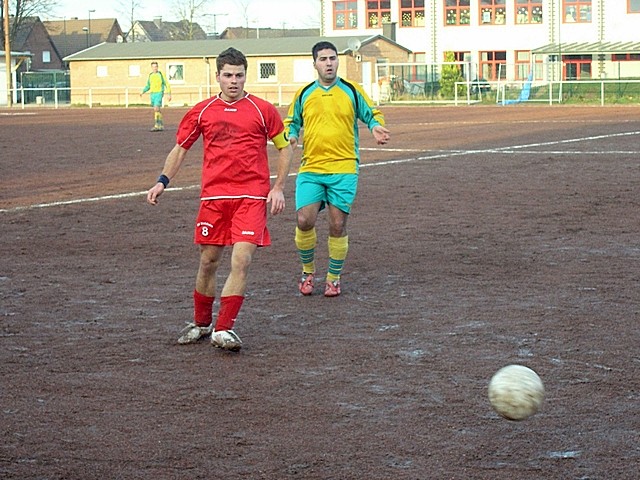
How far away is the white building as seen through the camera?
6875cm

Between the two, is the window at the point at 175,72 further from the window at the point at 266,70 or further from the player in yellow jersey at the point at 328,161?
the player in yellow jersey at the point at 328,161

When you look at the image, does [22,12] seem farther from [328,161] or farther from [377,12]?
[328,161]

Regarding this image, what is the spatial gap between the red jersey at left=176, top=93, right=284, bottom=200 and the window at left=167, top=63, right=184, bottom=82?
6437 cm

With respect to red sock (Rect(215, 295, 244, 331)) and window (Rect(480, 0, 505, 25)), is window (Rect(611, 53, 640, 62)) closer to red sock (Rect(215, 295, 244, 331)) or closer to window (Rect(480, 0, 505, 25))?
window (Rect(480, 0, 505, 25))

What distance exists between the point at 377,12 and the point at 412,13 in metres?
2.98

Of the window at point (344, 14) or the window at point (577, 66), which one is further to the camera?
the window at point (344, 14)

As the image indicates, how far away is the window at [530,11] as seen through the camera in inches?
2813

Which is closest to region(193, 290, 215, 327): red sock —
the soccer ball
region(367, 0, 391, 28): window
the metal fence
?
the soccer ball

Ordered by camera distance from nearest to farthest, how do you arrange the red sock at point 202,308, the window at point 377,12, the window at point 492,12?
the red sock at point 202,308 < the window at point 492,12 < the window at point 377,12

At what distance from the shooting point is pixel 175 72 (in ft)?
233

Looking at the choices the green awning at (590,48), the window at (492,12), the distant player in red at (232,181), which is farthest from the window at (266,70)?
the distant player in red at (232,181)

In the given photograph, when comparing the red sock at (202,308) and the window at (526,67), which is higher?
the window at (526,67)

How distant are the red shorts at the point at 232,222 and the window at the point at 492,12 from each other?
224 feet

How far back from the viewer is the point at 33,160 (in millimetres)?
21281
